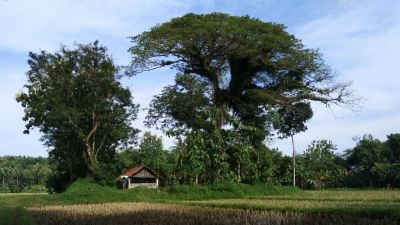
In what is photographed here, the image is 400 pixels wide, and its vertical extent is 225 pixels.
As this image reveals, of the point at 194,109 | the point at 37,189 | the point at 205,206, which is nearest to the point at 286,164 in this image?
the point at 194,109

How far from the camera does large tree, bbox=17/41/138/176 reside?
35.8 meters

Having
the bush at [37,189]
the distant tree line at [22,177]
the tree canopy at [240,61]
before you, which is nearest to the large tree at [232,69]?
the tree canopy at [240,61]

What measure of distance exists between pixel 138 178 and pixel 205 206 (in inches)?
797

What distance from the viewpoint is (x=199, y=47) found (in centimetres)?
3294

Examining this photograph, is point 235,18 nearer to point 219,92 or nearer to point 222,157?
point 219,92

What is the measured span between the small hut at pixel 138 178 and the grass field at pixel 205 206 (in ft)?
18.1

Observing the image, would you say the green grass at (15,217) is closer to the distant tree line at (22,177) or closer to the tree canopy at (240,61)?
the tree canopy at (240,61)

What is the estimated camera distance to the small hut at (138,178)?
4059cm

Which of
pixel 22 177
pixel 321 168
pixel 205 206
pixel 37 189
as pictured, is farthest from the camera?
pixel 22 177

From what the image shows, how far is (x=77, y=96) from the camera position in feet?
120

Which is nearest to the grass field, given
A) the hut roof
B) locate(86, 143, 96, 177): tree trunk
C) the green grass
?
the green grass

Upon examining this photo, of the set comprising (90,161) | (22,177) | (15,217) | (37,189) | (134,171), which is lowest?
(37,189)

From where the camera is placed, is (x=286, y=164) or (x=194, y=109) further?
(x=286, y=164)

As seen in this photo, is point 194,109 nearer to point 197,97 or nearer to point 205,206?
point 197,97
